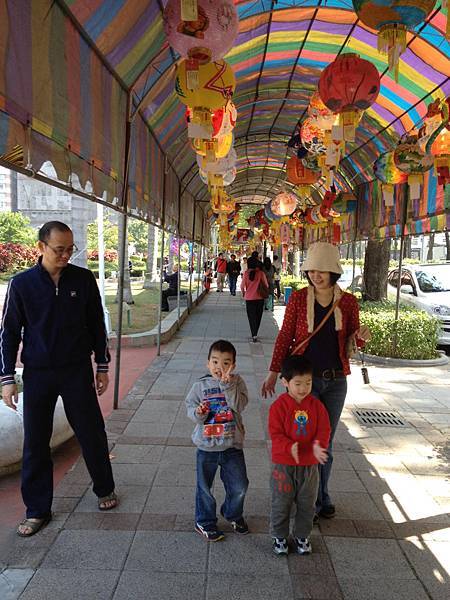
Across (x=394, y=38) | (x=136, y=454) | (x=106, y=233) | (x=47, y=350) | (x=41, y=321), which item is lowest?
(x=136, y=454)

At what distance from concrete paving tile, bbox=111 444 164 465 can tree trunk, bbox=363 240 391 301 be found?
8.49m

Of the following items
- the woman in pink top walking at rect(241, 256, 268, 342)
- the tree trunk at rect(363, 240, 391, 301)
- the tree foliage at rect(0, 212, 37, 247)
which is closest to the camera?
the woman in pink top walking at rect(241, 256, 268, 342)

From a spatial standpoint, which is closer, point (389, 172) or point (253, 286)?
point (389, 172)

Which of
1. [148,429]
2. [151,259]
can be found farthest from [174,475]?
[151,259]

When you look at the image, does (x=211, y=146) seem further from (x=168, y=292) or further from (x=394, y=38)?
(x=168, y=292)

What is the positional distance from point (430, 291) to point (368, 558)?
984cm

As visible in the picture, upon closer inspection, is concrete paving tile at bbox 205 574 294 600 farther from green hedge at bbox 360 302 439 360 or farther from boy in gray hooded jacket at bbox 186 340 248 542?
green hedge at bbox 360 302 439 360

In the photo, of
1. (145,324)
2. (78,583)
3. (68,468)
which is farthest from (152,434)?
(145,324)

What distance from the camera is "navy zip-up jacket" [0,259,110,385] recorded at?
3.01 m

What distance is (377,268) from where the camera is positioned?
1175 centimetres

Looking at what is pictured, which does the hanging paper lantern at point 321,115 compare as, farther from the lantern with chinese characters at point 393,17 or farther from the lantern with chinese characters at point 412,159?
the lantern with chinese characters at point 393,17

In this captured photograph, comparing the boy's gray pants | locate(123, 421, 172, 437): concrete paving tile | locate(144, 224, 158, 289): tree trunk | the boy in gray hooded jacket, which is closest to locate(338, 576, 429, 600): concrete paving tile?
the boy's gray pants

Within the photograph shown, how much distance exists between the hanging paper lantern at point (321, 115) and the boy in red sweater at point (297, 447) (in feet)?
15.1

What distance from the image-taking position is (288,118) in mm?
11039
